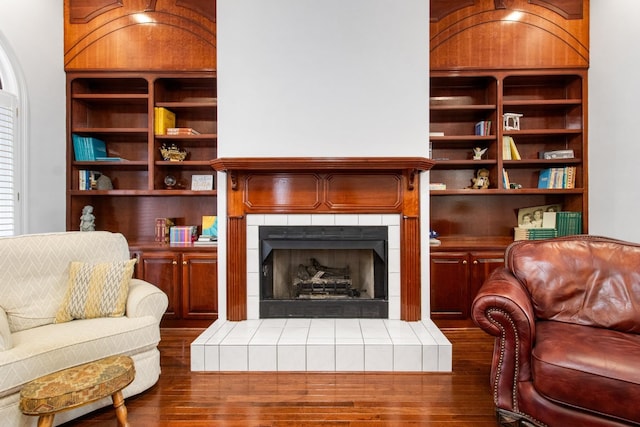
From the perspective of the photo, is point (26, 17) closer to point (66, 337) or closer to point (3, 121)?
point (3, 121)

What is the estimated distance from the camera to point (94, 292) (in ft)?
7.47

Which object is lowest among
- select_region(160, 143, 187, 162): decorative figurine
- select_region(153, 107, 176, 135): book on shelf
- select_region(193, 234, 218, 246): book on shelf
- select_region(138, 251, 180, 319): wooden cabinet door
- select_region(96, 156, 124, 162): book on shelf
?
select_region(138, 251, 180, 319): wooden cabinet door

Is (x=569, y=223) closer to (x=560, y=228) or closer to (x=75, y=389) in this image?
(x=560, y=228)

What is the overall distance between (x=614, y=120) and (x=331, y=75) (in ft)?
7.92

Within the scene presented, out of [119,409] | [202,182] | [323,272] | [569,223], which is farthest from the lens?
[202,182]

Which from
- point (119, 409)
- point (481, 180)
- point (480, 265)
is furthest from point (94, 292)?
point (481, 180)

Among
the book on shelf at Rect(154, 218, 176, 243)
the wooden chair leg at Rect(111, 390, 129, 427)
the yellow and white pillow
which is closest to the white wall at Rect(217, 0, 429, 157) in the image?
the book on shelf at Rect(154, 218, 176, 243)

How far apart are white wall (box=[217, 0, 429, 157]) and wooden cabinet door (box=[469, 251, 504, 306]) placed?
1093 millimetres

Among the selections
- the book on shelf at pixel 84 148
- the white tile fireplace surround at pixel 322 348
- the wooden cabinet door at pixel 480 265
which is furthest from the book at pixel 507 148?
the book on shelf at pixel 84 148

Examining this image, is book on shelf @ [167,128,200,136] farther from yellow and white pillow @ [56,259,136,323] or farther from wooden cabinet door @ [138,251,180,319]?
yellow and white pillow @ [56,259,136,323]

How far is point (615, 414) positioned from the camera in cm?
152

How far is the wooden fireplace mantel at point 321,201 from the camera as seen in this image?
2.97 m

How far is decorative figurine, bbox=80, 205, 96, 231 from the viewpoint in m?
3.47

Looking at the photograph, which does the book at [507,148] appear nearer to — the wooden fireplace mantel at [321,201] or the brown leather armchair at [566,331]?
the wooden fireplace mantel at [321,201]
